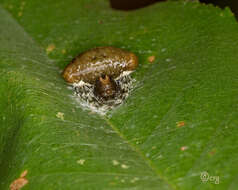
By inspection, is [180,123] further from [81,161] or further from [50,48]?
[50,48]

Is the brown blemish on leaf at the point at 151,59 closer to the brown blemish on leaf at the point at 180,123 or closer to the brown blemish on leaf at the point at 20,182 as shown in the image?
the brown blemish on leaf at the point at 180,123

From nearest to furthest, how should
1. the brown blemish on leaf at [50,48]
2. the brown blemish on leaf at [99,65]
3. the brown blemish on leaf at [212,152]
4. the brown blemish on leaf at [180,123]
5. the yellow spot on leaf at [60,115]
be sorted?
the brown blemish on leaf at [212,152] < the brown blemish on leaf at [180,123] < the yellow spot on leaf at [60,115] < the brown blemish on leaf at [99,65] < the brown blemish on leaf at [50,48]

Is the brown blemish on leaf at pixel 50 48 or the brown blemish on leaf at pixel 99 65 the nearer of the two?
the brown blemish on leaf at pixel 99 65

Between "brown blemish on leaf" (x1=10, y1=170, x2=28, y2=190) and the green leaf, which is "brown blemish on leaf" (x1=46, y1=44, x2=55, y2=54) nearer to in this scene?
the green leaf

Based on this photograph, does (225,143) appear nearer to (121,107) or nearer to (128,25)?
(121,107)

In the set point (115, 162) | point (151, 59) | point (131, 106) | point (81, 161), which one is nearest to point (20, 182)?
point (81, 161)

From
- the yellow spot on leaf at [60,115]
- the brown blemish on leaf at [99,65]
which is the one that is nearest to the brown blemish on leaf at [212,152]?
the yellow spot on leaf at [60,115]
